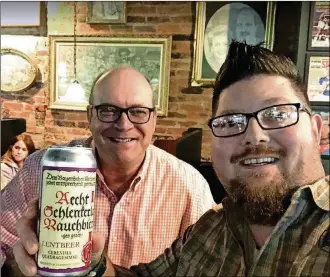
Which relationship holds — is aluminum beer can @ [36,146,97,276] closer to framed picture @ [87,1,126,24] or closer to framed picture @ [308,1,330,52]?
framed picture @ [87,1,126,24]

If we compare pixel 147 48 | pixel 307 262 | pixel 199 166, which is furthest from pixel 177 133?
pixel 307 262

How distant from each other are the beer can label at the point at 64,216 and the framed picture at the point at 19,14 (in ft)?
2.47

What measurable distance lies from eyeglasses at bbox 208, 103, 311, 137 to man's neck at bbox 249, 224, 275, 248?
0.18 metres

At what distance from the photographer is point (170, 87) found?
47.2 inches

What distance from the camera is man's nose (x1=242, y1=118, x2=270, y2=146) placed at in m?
0.63

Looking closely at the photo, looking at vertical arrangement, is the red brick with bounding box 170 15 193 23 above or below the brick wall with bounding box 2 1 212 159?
above

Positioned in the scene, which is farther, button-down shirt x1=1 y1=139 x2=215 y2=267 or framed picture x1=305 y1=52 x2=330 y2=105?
framed picture x1=305 y1=52 x2=330 y2=105

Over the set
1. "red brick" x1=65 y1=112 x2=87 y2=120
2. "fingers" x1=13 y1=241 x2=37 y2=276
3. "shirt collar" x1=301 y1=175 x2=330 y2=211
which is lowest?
"fingers" x1=13 y1=241 x2=37 y2=276

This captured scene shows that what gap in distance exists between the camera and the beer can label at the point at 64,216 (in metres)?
0.50

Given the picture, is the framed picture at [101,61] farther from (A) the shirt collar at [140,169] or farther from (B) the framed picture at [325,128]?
(B) the framed picture at [325,128]

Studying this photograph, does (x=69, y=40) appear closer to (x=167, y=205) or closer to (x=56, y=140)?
(x=56, y=140)

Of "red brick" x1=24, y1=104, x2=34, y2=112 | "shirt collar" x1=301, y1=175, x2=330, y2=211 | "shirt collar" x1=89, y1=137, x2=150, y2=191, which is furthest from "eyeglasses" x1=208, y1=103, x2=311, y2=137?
"red brick" x1=24, y1=104, x2=34, y2=112

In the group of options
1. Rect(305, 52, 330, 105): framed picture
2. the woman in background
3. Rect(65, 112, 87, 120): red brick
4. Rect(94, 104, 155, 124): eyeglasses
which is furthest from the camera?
Rect(305, 52, 330, 105): framed picture

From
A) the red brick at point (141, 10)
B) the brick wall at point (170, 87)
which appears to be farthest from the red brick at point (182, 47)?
the red brick at point (141, 10)
